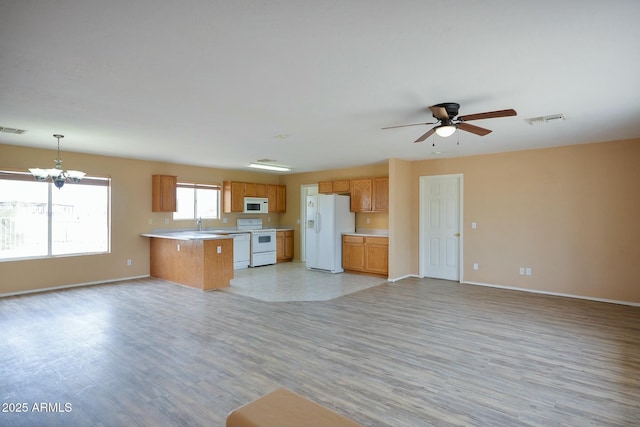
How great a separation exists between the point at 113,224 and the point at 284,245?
4.18 metres

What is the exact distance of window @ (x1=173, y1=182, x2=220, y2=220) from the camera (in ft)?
25.5

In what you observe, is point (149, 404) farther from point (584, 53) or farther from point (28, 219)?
point (28, 219)

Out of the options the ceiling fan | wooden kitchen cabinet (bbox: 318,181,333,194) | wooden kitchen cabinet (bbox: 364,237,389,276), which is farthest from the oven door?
the ceiling fan

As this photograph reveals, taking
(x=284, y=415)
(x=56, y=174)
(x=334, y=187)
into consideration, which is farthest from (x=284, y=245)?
(x=284, y=415)

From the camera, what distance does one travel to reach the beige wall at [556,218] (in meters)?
5.14

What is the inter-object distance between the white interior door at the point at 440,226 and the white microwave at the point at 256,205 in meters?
4.23

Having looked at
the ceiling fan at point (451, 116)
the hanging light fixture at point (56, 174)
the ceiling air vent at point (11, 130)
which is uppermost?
the ceiling air vent at point (11, 130)

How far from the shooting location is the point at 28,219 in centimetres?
577

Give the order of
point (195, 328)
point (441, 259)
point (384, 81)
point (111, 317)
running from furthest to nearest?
point (441, 259)
point (111, 317)
point (195, 328)
point (384, 81)

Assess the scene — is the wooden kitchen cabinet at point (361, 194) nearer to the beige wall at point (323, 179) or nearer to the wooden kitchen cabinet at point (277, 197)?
the beige wall at point (323, 179)

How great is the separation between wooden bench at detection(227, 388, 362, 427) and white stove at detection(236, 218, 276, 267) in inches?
281

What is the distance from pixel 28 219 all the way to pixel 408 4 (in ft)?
22.4

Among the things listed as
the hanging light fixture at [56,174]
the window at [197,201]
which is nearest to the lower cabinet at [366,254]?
A: the window at [197,201]

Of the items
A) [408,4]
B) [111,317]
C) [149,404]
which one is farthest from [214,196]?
[408,4]
